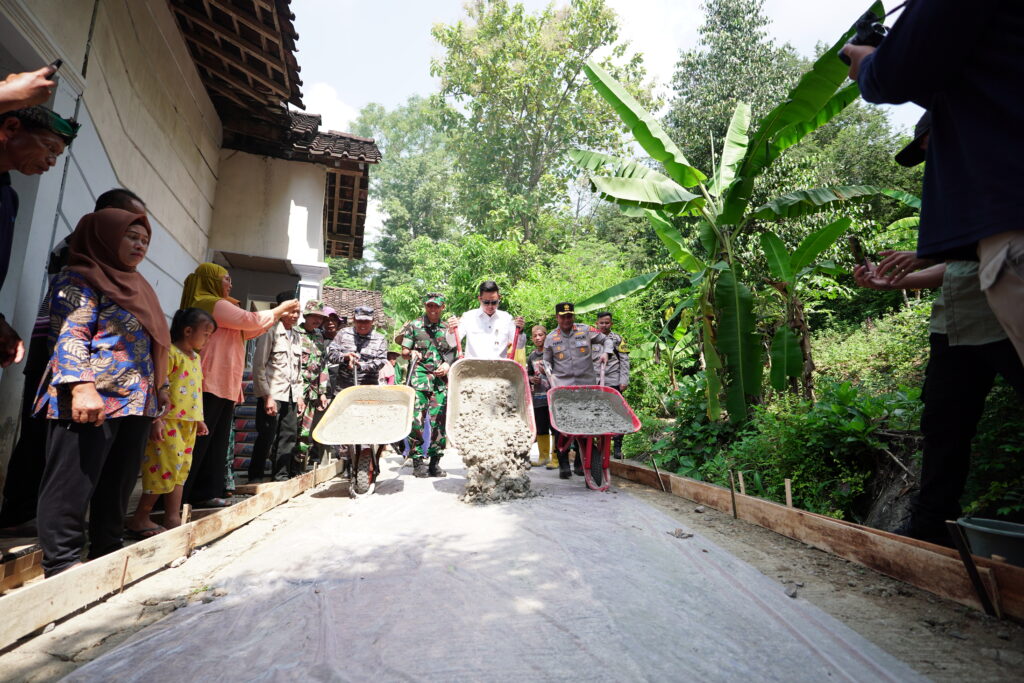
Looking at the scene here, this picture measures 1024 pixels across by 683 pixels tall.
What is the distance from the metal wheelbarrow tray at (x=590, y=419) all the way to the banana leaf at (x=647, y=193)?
73.2 inches

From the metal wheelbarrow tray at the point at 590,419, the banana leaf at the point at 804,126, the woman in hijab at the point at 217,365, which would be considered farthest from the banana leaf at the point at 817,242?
the woman in hijab at the point at 217,365

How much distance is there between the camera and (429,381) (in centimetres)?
556

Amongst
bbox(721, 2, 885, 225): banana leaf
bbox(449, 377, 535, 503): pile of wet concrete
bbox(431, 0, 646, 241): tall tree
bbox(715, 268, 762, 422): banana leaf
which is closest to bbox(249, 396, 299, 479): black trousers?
bbox(449, 377, 535, 503): pile of wet concrete

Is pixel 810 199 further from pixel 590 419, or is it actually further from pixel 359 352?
pixel 359 352

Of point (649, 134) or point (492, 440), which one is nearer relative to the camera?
point (492, 440)

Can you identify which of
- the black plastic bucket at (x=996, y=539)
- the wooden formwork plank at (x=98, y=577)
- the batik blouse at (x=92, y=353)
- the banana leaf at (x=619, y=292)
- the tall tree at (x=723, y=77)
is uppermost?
the tall tree at (x=723, y=77)

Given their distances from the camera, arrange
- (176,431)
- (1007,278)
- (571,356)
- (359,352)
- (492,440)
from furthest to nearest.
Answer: (571,356)
(359,352)
(492,440)
(176,431)
(1007,278)

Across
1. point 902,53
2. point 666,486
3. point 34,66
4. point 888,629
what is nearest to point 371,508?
point 666,486

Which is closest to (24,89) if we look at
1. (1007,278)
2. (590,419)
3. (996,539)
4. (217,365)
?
(217,365)

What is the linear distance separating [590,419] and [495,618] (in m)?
3.21

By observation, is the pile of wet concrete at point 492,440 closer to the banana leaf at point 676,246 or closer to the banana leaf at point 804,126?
the banana leaf at point 676,246

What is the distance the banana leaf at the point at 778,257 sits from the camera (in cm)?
496

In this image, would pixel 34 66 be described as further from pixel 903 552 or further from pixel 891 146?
pixel 891 146

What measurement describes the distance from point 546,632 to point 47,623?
1705 millimetres
